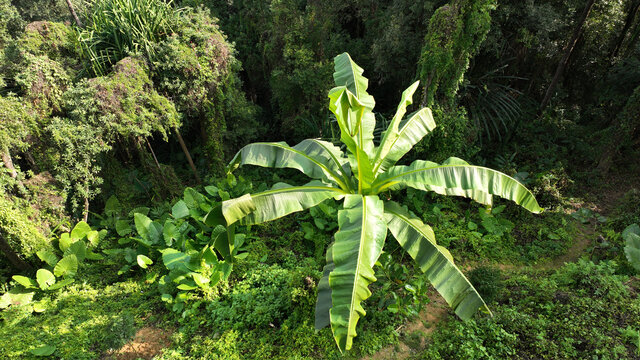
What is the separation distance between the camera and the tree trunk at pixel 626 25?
20.7ft

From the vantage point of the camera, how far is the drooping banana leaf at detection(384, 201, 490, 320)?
2863mm

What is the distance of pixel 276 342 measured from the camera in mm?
3625

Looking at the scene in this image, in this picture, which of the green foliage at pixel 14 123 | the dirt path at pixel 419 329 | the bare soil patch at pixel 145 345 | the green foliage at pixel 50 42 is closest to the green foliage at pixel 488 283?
the dirt path at pixel 419 329

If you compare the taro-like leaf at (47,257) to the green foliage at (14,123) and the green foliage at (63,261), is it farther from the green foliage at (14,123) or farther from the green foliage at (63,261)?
the green foliage at (14,123)

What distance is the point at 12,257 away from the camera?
4637mm

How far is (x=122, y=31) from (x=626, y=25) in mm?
10023

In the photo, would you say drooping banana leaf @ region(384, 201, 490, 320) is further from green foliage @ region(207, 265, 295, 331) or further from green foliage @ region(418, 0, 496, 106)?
green foliage @ region(418, 0, 496, 106)

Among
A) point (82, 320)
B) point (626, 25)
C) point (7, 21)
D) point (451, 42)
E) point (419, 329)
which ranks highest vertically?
point (626, 25)

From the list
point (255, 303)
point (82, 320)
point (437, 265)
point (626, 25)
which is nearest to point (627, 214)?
point (437, 265)

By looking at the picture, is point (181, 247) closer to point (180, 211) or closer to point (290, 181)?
point (180, 211)

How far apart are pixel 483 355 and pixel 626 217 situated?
4.00 meters

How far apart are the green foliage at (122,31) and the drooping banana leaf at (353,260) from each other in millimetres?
4493

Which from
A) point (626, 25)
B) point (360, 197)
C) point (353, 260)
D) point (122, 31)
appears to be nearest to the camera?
point (353, 260)

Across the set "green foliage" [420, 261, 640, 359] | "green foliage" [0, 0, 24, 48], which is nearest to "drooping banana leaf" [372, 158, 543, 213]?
"green foliage" [420, 261, 640, 359]
